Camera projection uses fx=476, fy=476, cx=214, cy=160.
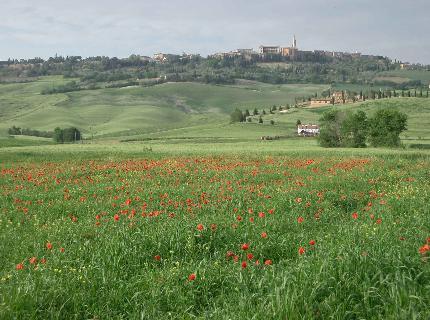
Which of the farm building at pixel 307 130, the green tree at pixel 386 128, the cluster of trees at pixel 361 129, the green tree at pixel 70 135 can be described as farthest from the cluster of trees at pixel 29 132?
the green tree at pixel 386 128

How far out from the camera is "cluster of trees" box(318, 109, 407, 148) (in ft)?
212

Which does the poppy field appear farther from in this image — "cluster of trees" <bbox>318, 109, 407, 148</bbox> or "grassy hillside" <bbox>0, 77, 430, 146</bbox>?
"grassy hillside" <bbox>0, 77, 430, 146</bbox>

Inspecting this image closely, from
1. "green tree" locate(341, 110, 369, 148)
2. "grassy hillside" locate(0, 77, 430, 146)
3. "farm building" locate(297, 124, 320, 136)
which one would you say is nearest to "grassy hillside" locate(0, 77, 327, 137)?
"grassy hillside" locate(0, 77, 430, 146)

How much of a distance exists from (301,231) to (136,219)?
3825mm

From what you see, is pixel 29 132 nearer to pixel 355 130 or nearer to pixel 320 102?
pixel 355 130

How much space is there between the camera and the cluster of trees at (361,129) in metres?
64.8

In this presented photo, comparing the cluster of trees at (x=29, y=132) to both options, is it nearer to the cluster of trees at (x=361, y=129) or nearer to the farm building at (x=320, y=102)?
the cluster of trees at (x=361, y=129)

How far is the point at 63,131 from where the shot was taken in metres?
111

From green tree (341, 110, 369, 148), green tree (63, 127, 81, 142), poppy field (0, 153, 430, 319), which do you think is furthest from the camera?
green tree (63, 127, 81, 142)

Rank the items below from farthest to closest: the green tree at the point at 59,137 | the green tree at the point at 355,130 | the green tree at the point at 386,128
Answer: the green tree at the point at 59,137
the green tree at the point at 355,130
the green tree at the point at 386,128

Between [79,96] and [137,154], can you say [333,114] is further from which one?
[79,96]

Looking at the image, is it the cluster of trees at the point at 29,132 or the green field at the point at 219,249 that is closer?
the green field at the point at 219,249

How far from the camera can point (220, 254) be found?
340 inches

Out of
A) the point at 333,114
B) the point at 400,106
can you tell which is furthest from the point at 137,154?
the point at 400,106
